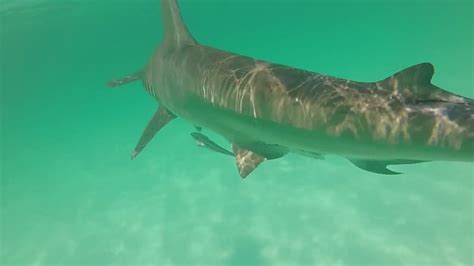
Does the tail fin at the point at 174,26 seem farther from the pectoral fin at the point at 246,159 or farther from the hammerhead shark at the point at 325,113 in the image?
the pectoral fin at the point at 246,159

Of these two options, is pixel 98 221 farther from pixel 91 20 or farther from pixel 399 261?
pixel 91 20

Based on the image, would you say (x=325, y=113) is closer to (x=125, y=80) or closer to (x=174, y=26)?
(x=174, y=26)

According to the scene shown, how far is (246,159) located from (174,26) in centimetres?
286

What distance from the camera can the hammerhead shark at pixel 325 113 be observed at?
3.00 metres

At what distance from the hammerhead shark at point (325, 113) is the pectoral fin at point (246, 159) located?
11 millimetres

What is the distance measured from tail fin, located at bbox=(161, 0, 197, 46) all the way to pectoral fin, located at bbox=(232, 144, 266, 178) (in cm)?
206

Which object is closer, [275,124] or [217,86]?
[275,124]

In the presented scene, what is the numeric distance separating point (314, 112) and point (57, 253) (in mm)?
11532


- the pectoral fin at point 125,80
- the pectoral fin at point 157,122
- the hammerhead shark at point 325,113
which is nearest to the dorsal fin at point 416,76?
the hammerhead shark at point 325,113

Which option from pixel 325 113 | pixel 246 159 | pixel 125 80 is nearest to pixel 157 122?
pixel 125 80

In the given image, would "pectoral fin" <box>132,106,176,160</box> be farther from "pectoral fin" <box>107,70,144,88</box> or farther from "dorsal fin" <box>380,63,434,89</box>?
"dorsal fin" <box>380,63,434,89</box>

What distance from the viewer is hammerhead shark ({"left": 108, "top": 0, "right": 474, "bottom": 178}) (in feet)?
9.86

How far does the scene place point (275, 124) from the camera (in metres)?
3.84

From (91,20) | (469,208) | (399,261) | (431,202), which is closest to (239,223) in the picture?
(399,261)
